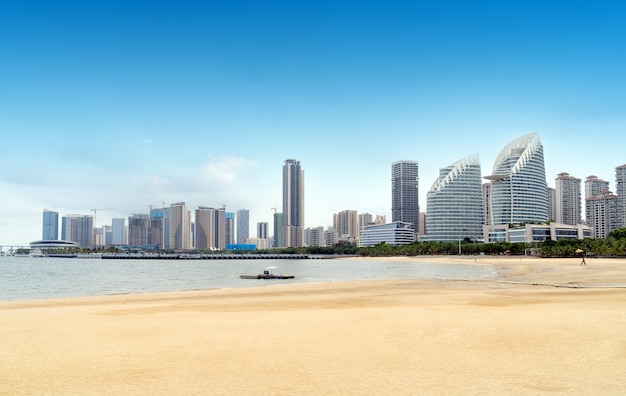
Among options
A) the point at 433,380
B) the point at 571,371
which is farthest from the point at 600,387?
the point at 433,380

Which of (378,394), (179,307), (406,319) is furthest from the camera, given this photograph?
(179,307)

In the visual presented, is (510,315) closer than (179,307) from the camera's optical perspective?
Yes

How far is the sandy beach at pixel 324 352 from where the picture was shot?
1061 centimetres

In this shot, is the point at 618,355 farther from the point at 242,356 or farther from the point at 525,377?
the point at 242,356

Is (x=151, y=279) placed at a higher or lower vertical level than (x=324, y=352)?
lower

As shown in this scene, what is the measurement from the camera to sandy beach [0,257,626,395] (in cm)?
1061

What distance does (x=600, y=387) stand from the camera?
33.6 feet

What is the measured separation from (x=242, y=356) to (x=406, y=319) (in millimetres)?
8715

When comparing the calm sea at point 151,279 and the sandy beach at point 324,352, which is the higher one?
the sandy beach at point 324,352

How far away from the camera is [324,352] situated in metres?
14.0

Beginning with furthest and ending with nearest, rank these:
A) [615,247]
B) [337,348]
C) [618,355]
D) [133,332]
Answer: [615,247], [133,332], [337,348], [618,355]

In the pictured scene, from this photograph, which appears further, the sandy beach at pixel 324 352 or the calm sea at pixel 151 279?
the calm sea at pixel 151 279

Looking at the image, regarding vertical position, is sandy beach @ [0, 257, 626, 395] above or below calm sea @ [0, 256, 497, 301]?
above

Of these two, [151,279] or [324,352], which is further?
[151,279]
